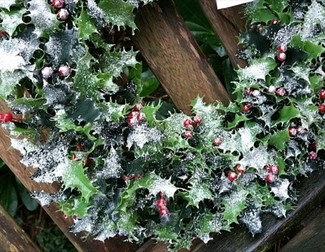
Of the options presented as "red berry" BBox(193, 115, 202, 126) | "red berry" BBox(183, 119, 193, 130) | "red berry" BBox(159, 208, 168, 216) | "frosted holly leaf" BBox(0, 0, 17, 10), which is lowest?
"red berry" BBox(159, 208, 168, 216)

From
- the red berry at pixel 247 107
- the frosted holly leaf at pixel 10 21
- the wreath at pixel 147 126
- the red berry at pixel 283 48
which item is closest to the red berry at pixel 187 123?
the wreath at pixel 147 126

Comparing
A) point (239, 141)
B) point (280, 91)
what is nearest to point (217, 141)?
point (239, 141)

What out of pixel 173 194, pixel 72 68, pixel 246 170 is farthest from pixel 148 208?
pixel 72 68

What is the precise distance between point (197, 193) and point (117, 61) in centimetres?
27

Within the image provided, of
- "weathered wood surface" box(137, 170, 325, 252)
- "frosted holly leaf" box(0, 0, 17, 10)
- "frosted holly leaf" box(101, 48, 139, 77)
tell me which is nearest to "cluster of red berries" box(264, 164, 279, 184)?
"weathered wood surface" box(137, 170, 325, 252)

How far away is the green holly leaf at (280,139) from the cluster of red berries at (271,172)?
36mm

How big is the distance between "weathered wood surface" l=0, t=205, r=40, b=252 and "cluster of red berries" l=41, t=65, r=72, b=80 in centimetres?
37

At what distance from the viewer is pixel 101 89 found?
3.50ft

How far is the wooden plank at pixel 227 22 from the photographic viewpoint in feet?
4.04

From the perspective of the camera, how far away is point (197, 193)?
112 cm

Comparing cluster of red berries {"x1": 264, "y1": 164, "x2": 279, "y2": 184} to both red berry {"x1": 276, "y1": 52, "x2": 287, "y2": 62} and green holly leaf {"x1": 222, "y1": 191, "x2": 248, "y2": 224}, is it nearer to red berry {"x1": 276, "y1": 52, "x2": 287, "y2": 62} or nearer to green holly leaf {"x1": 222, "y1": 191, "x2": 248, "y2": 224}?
green holly leaf {"x1": 222, "y1": 191, "x2": 248, "y2": 224}

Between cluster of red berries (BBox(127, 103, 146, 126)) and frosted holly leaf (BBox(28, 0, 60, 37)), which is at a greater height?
frosted holly leaf (BBox(28, 0, 60, 37))

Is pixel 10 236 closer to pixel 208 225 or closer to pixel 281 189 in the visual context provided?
pixel 208 225

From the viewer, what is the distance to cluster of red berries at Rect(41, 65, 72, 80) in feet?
3.36
